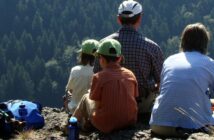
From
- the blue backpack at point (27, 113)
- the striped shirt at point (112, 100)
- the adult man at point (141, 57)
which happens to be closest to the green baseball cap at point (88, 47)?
the adult man at point (141, 57)

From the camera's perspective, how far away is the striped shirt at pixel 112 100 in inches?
214

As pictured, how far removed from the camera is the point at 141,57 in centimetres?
641

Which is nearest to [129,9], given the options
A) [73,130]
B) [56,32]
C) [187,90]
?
[187,90]

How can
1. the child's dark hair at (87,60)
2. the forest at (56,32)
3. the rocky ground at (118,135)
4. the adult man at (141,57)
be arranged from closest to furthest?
the rocky ground at (118,135) → the adult man at (141,57) → the child's dark hair at (87,60) → the forest at (56,32)

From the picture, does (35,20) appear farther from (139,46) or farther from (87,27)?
(139,46)

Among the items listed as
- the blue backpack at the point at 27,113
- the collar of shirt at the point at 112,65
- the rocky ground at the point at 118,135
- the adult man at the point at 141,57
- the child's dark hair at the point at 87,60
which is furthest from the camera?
the child's dark hair at the point at 87,60

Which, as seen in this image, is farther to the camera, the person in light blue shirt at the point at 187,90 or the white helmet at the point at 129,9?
the white helmet at the point at 129,9

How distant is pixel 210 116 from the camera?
16.7 ft

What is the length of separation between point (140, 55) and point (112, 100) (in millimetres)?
1139

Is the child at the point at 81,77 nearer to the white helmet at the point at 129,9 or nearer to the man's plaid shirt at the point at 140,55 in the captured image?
the man's plaid shirt at the point at 140,55

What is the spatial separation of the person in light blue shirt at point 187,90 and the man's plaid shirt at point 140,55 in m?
1.10

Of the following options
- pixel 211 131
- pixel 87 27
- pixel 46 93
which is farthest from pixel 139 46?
pixel 87 27

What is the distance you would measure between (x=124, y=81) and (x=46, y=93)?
96.5m

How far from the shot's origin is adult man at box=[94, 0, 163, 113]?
20.9 feet
